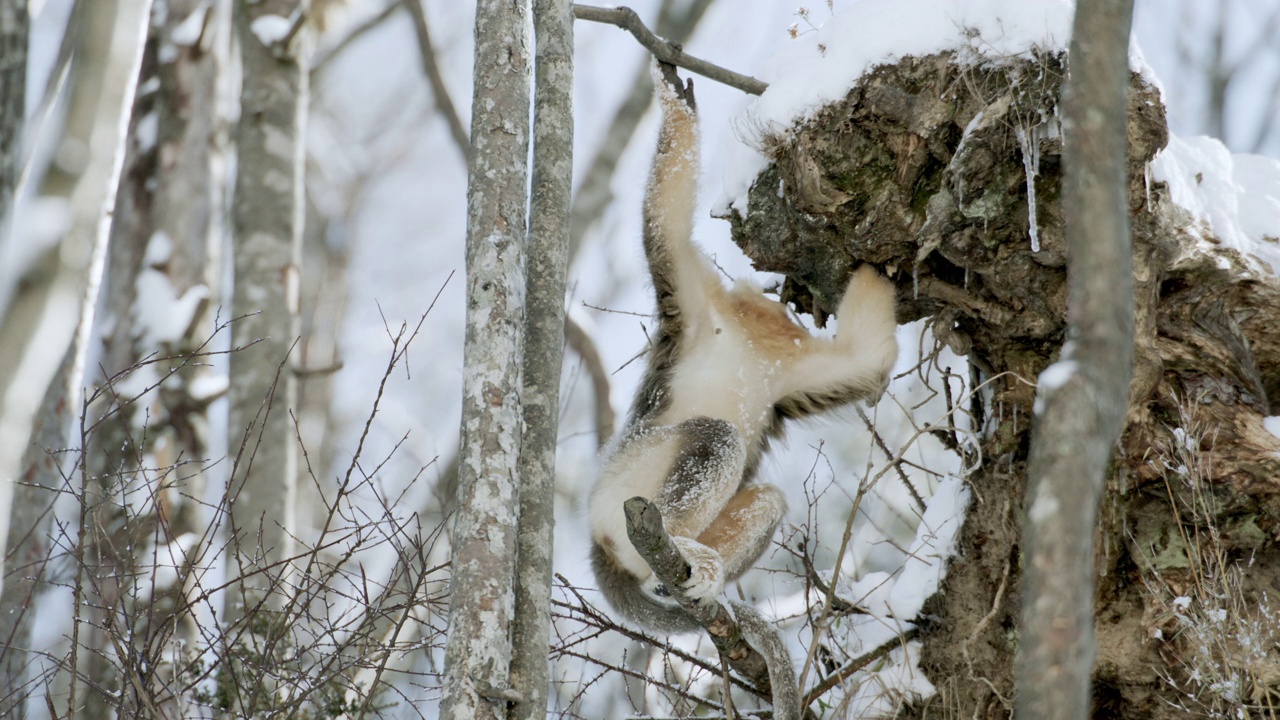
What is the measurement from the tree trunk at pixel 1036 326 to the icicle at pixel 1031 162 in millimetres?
15

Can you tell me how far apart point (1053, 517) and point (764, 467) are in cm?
345

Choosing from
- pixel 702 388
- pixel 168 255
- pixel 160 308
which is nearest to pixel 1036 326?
pixel 702 388

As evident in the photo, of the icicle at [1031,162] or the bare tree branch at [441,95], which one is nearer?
the icicle at [1031,162]

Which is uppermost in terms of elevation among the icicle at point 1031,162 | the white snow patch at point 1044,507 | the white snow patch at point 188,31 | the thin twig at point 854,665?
the white snow patch at point 188,31

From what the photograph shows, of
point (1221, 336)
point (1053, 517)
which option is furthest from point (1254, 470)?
point (1053, 517)

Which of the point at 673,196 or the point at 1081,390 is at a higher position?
the point at 673,196

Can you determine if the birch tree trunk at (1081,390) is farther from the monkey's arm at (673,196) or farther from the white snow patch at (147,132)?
the white snow patch at (147,132)

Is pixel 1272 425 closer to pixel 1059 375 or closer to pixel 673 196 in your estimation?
pixel 673 196

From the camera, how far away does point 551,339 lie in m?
3.92

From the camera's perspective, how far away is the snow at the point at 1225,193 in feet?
14.8

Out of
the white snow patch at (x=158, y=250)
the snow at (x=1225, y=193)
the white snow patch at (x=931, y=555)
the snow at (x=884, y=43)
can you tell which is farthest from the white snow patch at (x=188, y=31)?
the snow at (x=1225, y=193)

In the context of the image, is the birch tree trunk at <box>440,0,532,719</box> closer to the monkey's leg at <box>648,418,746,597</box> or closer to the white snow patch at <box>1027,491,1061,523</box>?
the monkey's leg at <box>648,418,746,597</box>

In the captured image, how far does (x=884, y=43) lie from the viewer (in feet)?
13.9

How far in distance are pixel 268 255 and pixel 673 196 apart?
414 centimetres
